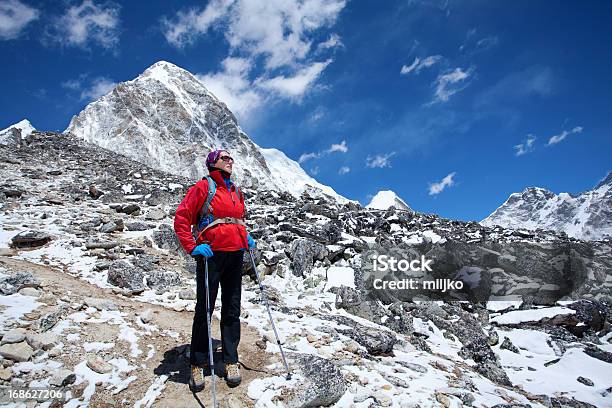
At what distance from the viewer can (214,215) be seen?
16.3ft

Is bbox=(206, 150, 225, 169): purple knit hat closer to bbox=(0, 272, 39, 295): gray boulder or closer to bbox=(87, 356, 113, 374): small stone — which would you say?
bbox=(87, 356, 113, 374): small stone

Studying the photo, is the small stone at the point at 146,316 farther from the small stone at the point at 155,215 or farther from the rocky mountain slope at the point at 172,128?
the rocky mountain slope at the point at 172,128

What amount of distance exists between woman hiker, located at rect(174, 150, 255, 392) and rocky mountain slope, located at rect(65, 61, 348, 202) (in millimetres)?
78421

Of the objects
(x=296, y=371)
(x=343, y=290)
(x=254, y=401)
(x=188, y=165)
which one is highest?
(x=188, y=165)

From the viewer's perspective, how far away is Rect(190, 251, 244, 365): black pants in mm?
4934

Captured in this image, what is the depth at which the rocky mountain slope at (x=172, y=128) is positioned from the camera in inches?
3472

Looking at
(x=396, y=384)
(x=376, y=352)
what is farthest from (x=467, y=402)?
(x=376, y=352)

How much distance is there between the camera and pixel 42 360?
16.1 feet

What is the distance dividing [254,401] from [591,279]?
17.5 metres

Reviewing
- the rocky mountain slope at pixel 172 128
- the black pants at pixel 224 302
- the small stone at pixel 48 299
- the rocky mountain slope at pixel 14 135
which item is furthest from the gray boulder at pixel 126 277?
the rocky mountain slope at pixel 172 128

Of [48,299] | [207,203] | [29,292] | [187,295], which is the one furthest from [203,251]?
[29,292]

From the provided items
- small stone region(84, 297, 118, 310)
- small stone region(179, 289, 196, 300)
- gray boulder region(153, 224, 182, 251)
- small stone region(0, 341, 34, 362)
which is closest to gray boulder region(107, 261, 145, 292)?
small stone region(179, 289, 196, 300)

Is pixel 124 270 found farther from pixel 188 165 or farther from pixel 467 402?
pixel 188 165

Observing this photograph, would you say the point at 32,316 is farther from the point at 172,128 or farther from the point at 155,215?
the point at 172,128
